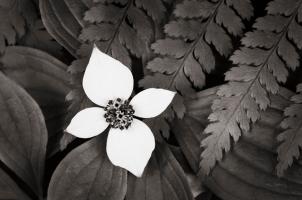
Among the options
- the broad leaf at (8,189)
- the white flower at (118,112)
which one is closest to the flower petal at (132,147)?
the white flower at (118,112)

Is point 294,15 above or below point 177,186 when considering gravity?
above

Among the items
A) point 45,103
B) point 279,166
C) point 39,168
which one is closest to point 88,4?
point 45,103

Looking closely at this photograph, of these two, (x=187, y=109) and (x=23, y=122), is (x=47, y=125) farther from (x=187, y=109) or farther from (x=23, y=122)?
(x=187, y=109)

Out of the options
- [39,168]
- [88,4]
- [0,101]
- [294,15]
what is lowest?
[39,168]

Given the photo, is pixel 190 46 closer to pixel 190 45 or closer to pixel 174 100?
pixel 190 45

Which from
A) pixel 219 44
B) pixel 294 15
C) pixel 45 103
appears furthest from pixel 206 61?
pixel 45 103

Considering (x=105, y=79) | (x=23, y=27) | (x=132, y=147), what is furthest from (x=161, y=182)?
(x=23, y=27)
